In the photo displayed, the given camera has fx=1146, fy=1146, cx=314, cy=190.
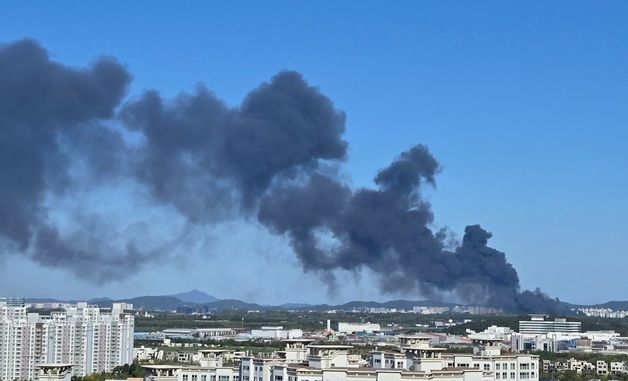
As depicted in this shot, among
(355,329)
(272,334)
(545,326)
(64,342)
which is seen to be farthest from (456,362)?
(355,329)

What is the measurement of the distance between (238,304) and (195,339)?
10144 centimetres

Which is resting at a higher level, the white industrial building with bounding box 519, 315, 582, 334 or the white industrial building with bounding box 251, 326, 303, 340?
the white industrial building with bounding box 519, 315, 582, 334

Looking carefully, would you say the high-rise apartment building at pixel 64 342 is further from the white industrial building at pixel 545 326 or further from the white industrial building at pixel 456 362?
the white industrial building at pixel 545 326

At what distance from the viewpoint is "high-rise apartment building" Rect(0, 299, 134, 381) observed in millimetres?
32438

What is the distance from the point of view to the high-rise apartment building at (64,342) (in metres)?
32.4

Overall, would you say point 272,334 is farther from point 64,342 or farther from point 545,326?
point 64,342

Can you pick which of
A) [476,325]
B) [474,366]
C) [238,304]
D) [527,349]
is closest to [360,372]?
[474,366]

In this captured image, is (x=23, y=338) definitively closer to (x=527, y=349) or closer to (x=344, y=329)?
(x=527, y=349)

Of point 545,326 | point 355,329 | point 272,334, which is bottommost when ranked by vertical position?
point 272,334

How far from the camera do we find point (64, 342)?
33656 mm

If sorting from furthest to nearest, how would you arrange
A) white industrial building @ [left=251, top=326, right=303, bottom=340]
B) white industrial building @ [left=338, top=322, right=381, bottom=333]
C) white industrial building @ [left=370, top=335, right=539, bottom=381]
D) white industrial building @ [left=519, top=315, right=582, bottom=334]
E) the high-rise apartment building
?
1. white industrial building @ [left=338, top=322, right=381, bottom=333]
2. white industrial building @ [left=519, top=315, right=582, bottom=334]
3. white industrial building @ [left=251, top=326, right=303, bottom=340]
4. the high-rise apartment building
5. white industrial building @ [left=370, top=335, right=539, bottom=381]

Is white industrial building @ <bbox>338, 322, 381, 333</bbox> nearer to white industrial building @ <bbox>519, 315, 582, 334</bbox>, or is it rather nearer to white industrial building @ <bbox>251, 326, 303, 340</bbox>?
white industrial building @ <bbox>251, 326, 303, 340</bbox>

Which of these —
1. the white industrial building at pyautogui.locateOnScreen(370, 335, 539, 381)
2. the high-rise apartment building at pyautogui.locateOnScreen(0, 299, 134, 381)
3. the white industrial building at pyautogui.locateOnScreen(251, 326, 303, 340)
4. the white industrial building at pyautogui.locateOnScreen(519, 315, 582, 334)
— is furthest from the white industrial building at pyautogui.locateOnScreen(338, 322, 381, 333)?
the white industrial building at pyautogui.locateOnScreen(370, 335, 539, 381)

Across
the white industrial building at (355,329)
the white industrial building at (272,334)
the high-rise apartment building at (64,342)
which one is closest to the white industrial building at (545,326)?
the white industrial building at (355,329)
